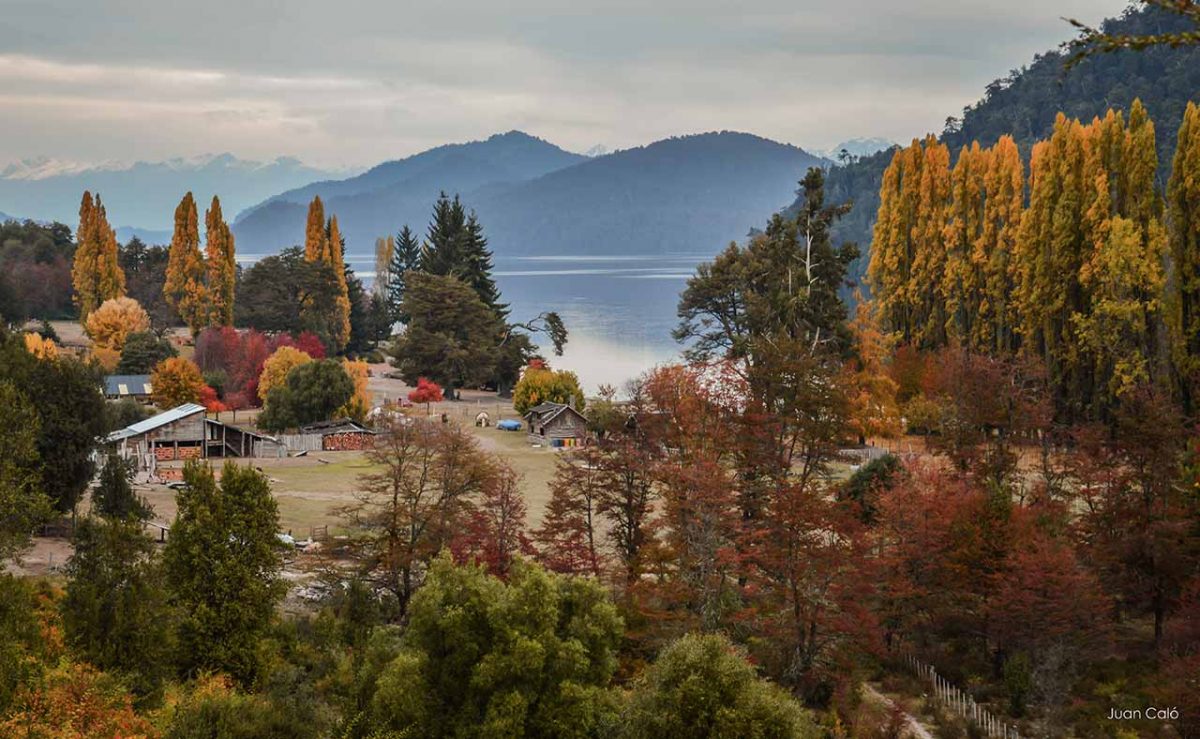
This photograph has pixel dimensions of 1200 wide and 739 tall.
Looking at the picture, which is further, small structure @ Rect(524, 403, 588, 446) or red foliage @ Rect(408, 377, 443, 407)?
red foliage @ Rect(408, 377, 443, 407)

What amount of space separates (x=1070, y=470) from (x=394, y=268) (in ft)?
306

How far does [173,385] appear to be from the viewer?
2259 inches

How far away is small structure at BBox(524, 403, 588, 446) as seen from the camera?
54.9m

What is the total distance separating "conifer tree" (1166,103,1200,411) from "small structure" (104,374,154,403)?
48296 millimetres

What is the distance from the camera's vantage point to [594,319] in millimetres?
139125

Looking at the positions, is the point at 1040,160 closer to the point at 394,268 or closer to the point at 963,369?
the point at 963,369

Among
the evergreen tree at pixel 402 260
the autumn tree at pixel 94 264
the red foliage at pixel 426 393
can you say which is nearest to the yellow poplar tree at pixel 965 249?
the red foliage at pixel 426 393

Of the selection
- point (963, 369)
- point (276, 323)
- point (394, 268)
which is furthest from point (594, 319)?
point (963, 369)

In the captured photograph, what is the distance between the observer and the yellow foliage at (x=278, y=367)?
59312 mm
